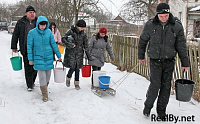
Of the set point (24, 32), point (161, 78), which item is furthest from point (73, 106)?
point (24, 32)

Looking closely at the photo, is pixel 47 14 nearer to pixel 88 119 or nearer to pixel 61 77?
pixel 61 77

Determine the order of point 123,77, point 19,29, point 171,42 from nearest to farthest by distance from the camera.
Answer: point 171,42 < point 19,29 < point 123,77

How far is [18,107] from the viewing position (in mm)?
A: 4379

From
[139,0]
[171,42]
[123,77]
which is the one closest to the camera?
[171,42]

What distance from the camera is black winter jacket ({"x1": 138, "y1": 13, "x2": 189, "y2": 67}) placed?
12.4 ft

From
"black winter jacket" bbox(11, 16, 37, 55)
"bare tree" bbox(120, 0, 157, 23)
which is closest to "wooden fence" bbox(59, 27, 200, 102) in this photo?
"black winter jacket" bbox(11, 16, 37, 55)

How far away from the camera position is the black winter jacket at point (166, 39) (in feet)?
12.4

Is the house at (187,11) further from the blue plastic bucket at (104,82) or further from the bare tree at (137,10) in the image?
the blue plastic bucket at (104,82)

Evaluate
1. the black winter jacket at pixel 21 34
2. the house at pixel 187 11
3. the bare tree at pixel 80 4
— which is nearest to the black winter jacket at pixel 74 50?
the black winter jacket at pixel 21 34

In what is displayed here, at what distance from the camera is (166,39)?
3.80m

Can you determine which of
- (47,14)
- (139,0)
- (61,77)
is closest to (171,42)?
(61,77)

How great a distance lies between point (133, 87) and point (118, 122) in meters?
2.75

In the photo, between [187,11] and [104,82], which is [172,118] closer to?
[104,82]

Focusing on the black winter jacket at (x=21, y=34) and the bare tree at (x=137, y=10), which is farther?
the bare tree at (x=137, y=10)
